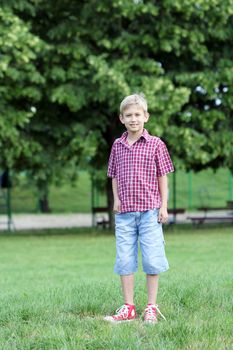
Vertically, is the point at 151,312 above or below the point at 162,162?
below

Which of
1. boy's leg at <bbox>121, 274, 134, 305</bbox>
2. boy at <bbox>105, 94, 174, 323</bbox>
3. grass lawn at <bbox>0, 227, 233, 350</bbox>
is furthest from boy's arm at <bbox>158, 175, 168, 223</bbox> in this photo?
grass lawn at <bbox>0, 227, 233, 350</bbox>

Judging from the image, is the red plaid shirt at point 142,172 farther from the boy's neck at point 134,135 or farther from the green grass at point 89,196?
the green grass at point 89,196

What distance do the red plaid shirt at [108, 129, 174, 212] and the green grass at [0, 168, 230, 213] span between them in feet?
128

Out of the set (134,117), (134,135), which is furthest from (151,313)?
(134,117)

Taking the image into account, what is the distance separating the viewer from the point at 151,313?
671 centimetres

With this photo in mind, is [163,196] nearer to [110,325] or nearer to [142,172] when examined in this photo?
[142,172]

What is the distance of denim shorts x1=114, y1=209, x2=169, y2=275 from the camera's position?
6.78m

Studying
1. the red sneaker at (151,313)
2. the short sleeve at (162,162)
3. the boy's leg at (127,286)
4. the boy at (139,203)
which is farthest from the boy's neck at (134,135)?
the red sneaker at (151,313)

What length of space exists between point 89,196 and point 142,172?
4516 centimetres

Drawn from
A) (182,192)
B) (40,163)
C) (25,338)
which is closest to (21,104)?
(40,163)

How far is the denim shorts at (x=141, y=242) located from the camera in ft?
22.2

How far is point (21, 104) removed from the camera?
22984 millimetres

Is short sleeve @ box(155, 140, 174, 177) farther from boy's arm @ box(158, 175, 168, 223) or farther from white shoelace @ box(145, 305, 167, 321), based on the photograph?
white shoelace @ box(145, 305, 167, 321)

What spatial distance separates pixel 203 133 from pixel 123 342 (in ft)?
58.6
